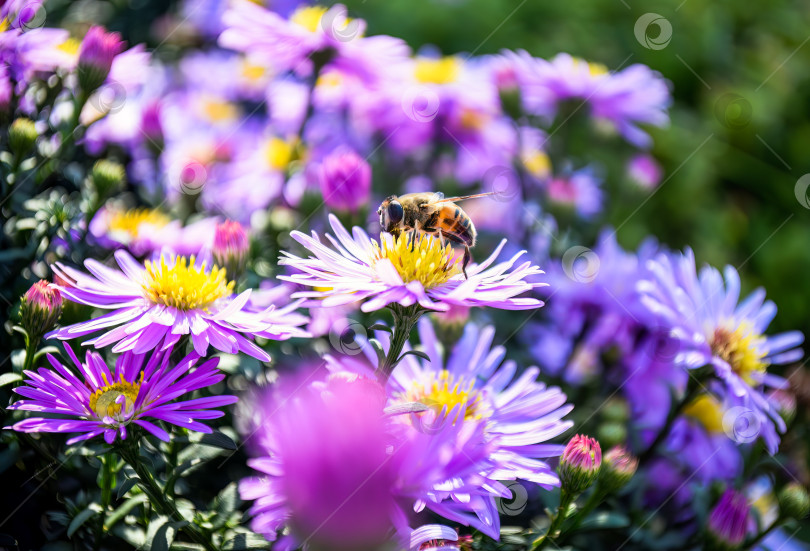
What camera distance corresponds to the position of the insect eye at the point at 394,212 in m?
1.18

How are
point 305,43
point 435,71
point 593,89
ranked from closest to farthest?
point 305,43 < point 593,89 < point 435,71

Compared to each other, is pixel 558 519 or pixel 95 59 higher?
pixel 558 519

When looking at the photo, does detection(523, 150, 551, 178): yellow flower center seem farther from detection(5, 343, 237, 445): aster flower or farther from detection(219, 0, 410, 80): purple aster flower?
detection(5, 343, 237, 445): aster flower

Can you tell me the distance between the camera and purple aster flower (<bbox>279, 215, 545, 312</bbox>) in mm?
884

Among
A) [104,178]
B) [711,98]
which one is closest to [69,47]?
[104,178]

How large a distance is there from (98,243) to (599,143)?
1635 millimetres

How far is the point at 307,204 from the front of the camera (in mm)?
1545

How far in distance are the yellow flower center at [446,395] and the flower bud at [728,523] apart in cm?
50

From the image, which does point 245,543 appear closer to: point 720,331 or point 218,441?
point 218,441

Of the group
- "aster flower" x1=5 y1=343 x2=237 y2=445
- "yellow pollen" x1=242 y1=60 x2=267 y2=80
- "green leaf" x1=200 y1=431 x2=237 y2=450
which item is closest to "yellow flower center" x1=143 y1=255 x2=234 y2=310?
"aster flower" x1=5 y1=343 x2=237 y2=445

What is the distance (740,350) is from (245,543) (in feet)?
3.47

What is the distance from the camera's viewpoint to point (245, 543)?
3.02 ft

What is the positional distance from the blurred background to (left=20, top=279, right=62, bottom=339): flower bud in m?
2.41

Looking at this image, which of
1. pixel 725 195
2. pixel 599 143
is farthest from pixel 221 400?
pixel 725 195
